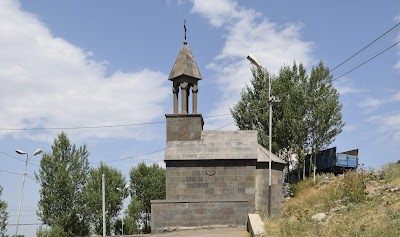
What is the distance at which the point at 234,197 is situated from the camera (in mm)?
21359

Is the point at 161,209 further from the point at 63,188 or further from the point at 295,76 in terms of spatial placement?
the point at 295,76

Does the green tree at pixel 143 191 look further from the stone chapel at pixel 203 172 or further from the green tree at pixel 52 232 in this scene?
the stone chapel at pixel 203 172

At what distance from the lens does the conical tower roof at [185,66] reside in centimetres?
2353

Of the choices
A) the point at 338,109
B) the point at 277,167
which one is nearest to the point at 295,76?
the point at 338,109

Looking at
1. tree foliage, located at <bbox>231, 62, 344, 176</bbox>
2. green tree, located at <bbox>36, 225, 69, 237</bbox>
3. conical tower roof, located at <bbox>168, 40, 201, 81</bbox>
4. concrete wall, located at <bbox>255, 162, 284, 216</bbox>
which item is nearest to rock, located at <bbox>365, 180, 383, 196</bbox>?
concrete wall, located at <bbox>255, 162, 284, 216</bbox>

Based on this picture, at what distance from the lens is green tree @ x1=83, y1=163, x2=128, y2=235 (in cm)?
4175

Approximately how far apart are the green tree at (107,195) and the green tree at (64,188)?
119 cm

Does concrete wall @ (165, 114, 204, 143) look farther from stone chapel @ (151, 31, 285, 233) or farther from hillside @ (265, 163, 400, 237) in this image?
hillside @ (265, 163, 400, 237)

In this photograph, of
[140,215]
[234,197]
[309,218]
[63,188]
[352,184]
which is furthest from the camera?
[140,215]

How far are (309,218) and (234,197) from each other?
9.71 metres

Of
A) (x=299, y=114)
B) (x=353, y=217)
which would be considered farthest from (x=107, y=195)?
(x=353, y=217)

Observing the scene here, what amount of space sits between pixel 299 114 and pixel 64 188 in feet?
79.8

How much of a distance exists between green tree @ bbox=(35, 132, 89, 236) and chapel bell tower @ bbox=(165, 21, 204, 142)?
20.4 metres

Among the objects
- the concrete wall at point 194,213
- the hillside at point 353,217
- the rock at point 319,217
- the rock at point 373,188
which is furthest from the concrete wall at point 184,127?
the rock at point 319,217
